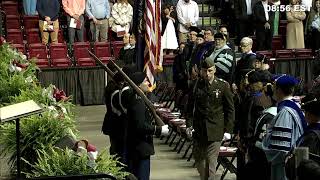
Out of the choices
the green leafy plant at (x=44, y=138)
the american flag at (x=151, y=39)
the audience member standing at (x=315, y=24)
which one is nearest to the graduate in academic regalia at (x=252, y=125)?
the green leafy plant at (x=44, y=138)

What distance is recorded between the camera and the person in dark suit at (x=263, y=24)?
22656 mm

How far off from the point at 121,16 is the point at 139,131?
1290cm

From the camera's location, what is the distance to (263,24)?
2275 cm

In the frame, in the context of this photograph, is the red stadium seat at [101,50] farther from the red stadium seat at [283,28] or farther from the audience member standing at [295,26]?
the red stadium seat at [283,28]

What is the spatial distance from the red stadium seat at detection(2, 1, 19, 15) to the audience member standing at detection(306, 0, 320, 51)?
8100 millimetres

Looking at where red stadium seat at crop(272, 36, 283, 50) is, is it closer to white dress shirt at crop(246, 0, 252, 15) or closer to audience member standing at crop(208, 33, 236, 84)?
white dress shirt at crop(246, 0, 252, 15)

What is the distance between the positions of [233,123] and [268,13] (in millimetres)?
12024

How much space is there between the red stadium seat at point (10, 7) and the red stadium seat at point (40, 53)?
251 cm

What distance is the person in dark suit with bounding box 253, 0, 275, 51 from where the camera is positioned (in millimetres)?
22656

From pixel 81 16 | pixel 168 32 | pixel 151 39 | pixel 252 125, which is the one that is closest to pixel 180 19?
pixel 168 32

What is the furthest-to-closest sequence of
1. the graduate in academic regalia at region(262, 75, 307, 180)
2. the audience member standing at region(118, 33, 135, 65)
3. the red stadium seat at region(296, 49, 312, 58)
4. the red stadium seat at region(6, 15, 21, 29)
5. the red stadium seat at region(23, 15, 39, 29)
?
the red stadium seat at region(6, 15, 21, 29), the red stadium seat at region(23, 15, 39, 29), the red stadium seat at region(296, 49, 312, 58), the audience member standing at region(118, 33, 135, 65), the graduate in academic regalia at region(262, 75, 307, 180)

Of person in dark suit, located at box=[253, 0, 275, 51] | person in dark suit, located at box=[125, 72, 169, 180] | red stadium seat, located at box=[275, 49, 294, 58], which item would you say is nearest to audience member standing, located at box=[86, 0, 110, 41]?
person in dark suit, located at box=[253, 0, 275, 51]

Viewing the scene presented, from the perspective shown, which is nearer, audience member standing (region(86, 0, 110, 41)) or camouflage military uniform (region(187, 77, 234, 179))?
camouflage military uniform (region(187, 77, 234, 179))

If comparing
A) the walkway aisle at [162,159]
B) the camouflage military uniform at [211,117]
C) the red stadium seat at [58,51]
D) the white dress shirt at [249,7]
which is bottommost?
the walkway aisle at [162,159]
